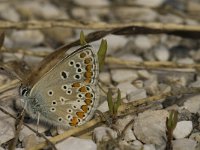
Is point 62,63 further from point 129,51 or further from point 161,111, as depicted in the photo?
point 129,51

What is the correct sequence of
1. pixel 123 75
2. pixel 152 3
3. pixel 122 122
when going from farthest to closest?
1. pixel 152 3
2. pixel 123 75
3. pixel 122 122

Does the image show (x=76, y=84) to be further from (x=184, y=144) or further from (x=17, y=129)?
(x=184, y=144)

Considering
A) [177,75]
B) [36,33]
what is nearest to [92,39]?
[177,75]

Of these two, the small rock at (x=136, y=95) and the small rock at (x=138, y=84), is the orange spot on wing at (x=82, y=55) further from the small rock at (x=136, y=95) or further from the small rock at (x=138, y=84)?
the small rock at (x=138, y=84)

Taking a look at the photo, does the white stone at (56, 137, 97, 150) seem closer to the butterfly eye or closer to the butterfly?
the butterfly

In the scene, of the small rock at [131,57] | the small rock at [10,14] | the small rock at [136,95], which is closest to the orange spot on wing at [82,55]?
the small rock at [136,95]

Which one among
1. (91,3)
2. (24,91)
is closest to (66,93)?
(24,91)

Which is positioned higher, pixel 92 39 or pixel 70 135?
pixel 92 39
